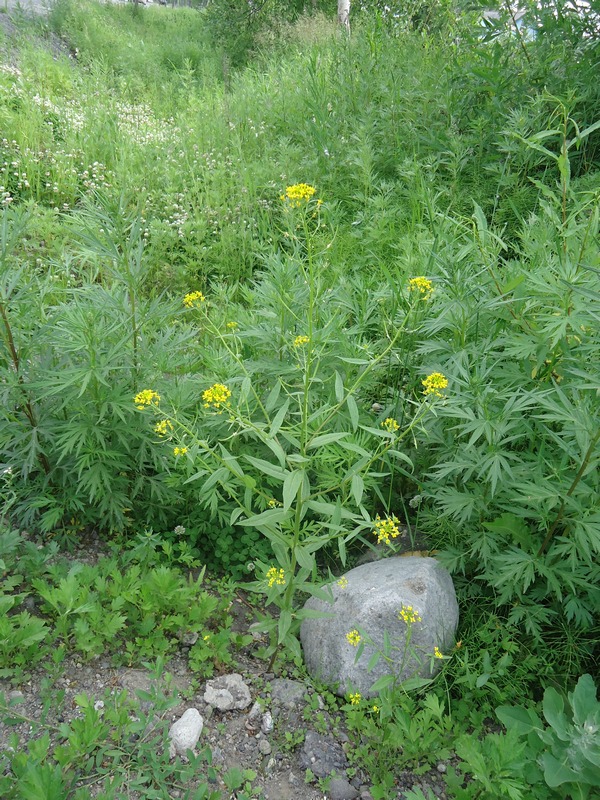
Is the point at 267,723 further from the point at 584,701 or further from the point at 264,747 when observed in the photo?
the point at 584,701

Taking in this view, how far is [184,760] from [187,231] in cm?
379

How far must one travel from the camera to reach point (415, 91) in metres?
5.40

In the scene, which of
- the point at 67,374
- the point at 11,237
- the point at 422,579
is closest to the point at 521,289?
the point at 422,579

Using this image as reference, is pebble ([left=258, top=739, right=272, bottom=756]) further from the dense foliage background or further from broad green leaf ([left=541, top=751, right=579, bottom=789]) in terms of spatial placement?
broad green leaf ([left=541, top=751, right=579, bottom=789])

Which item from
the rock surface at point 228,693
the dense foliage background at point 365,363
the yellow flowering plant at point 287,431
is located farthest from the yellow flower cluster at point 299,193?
the rock surface at point 228,693

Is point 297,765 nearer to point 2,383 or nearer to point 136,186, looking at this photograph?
point 2,383

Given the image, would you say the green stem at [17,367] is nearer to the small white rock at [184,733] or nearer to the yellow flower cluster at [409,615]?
the small white rock at [184,733]

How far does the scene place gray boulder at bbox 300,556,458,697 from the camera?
2352 mm

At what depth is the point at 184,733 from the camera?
→ 2.06 meters

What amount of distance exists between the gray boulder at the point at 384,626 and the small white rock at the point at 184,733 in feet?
1.73

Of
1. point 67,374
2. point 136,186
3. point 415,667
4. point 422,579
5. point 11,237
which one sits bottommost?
point 415,667

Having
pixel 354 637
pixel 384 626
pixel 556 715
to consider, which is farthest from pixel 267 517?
pixel 556 715

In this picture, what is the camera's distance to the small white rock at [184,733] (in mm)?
2051

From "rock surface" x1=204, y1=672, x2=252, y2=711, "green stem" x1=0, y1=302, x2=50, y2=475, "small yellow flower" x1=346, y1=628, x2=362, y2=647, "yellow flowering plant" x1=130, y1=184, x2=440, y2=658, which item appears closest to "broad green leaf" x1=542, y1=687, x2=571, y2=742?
"small yellow flower" x1=346, y1=628, x2=362, y2=647
